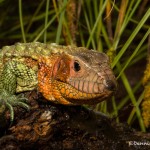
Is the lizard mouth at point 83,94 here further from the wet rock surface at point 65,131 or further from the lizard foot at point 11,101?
the lizard foot at point 11,101

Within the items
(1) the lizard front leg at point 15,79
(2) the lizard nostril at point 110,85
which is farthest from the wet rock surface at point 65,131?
(2) the lizard nostril at point 110,85

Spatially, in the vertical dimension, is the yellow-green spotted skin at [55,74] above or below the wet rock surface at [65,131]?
above

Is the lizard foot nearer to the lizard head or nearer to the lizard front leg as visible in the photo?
the lizard front leg

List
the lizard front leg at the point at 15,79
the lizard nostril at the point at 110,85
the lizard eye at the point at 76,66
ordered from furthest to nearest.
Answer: the lizard front leg at the point at 15,79
the lizard eye at the point at 76,66
the lizard nostril at the point at 110,85

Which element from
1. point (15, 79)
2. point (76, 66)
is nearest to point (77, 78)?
point (76, 66)

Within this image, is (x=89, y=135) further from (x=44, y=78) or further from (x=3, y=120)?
(x=3, y=120)

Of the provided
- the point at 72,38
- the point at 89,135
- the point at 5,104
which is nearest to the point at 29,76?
the point at 5,104

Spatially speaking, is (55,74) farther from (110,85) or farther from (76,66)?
(110,85)
